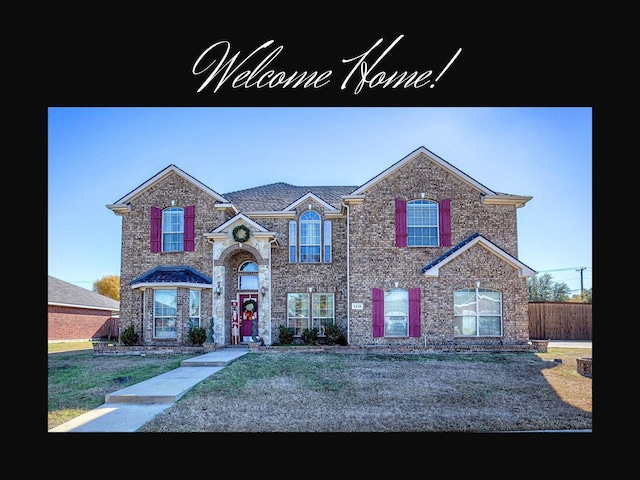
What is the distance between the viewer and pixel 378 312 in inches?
637

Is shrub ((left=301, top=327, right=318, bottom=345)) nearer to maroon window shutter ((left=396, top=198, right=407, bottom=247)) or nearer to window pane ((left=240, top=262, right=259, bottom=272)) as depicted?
window pane ((left=240, top=262, right=259, bottom=272))

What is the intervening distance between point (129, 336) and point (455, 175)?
13.6 metres

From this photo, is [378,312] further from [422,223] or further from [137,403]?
[137,403]

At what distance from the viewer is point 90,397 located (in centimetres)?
870

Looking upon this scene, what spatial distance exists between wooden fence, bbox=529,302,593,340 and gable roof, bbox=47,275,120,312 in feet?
84.8

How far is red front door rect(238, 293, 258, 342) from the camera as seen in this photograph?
1836 cm

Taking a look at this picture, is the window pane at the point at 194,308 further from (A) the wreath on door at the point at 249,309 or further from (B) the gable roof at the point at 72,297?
(B) the gable roof at the point at 72,297

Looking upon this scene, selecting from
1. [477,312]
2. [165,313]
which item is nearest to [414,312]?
[477,312]

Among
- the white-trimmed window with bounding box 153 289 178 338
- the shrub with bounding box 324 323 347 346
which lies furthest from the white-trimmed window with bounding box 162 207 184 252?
the shrub with bounding box 324 323 347 346

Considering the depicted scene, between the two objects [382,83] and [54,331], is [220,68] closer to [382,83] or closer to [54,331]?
[382,83]

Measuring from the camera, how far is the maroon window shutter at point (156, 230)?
59.2 feet

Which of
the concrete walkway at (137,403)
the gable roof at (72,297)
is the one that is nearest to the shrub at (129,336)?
the concrete walkway at (137,403)

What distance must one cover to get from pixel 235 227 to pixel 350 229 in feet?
14.7

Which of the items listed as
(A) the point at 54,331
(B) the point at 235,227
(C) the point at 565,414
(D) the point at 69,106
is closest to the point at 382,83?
(D) the point at 69,106
